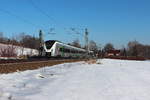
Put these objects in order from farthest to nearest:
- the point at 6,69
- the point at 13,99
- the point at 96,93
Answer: the point at 6,69 → the point at 96,93 → the point at 13,99

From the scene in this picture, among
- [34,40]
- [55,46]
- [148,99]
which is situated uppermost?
[34,40]

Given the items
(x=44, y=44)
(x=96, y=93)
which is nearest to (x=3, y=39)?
(x=44, y=44)

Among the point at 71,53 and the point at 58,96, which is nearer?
the point at 58,96

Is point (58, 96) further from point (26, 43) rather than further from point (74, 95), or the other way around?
point (26, 43)

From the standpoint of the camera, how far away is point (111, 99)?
954 cm

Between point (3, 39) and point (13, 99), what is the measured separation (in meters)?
133

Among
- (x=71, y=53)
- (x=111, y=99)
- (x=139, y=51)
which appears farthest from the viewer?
(x=139, y=51)

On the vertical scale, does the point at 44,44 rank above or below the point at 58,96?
above

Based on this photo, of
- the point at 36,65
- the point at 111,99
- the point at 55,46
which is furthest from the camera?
the point at 55,46

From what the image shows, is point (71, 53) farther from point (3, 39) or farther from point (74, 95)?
point (3, 39)

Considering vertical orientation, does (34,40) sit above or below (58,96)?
above

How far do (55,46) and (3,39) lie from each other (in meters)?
98.1

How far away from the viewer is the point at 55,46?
44.6 meters

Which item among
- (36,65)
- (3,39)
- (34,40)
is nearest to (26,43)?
(34,40)
